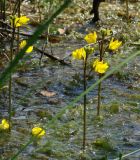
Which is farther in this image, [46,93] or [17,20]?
[46,93]

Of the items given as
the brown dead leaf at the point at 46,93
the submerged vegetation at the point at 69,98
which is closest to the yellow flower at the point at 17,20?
the submerged vegetation at the point at 69,98

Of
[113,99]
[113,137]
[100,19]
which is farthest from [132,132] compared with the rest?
[100,19]

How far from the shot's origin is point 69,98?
11.1ft

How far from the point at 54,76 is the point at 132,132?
3.54 feet

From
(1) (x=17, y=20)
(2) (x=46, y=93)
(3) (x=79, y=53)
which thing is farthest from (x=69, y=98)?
(3) (x=79, y=53)

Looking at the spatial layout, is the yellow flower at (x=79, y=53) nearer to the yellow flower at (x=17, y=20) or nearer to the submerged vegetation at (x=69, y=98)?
the submerged vegetation at (x=69, y=98)

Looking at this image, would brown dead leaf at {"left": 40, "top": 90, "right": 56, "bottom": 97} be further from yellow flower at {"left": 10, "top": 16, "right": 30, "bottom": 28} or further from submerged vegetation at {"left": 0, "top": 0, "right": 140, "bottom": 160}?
yellow flower at {"left": 10, "top": 16, "right": 30, "bottom": 28}

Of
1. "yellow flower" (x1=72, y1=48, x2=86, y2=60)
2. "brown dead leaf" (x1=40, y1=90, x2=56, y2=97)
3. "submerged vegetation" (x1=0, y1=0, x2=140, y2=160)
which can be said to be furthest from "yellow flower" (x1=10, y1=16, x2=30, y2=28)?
"brown dead leaf" (x1=40, y1=90, x2=56, y2=97)

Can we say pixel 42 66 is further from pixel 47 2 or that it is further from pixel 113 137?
pixel 47 2

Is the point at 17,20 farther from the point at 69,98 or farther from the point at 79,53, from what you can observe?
the point at 69,98

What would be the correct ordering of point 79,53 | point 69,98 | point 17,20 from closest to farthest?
point 79,53 < point 17,20 < point 69,98

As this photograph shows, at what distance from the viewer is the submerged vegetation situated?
262 centimetres

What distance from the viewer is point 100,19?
17.4ft

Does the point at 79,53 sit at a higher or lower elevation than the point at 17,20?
lower
